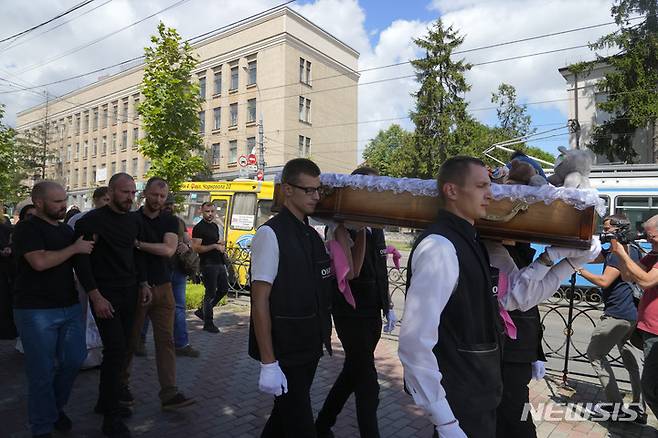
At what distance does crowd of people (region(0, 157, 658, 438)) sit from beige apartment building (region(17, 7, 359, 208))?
25487 mm

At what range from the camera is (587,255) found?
7.75 feet

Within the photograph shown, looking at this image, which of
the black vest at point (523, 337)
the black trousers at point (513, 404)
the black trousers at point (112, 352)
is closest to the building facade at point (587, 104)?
the black vest at point (523, 337)

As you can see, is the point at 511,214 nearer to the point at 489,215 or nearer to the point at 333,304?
the point at 489,215

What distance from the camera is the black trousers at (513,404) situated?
2.72 meters

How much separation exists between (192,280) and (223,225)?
76.7 inches

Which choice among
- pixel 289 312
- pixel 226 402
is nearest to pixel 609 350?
pixel 289 312

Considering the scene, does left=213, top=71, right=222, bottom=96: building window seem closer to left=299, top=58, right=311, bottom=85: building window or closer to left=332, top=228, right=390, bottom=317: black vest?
left=299, top=58, right=311, bottom=85: building window

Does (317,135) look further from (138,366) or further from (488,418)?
(488,418)

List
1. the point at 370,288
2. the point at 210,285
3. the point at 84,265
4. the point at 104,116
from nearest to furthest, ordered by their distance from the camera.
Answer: the point at 370,288 < the point at 84,265 < the point at 210,285 < the point at 104,116

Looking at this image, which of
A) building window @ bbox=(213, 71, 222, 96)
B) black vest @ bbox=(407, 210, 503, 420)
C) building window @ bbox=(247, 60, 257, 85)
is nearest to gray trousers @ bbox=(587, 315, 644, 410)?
black vest @ bbox=(407, 210, 503, 420)

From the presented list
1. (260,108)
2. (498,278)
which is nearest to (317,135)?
(260,108)

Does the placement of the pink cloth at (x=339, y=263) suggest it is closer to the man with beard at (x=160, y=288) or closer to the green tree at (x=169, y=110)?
the man with beard at (x=160, y=288)

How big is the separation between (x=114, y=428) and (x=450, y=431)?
2960 mm

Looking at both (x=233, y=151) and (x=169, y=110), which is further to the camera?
(x=233, y=151)
